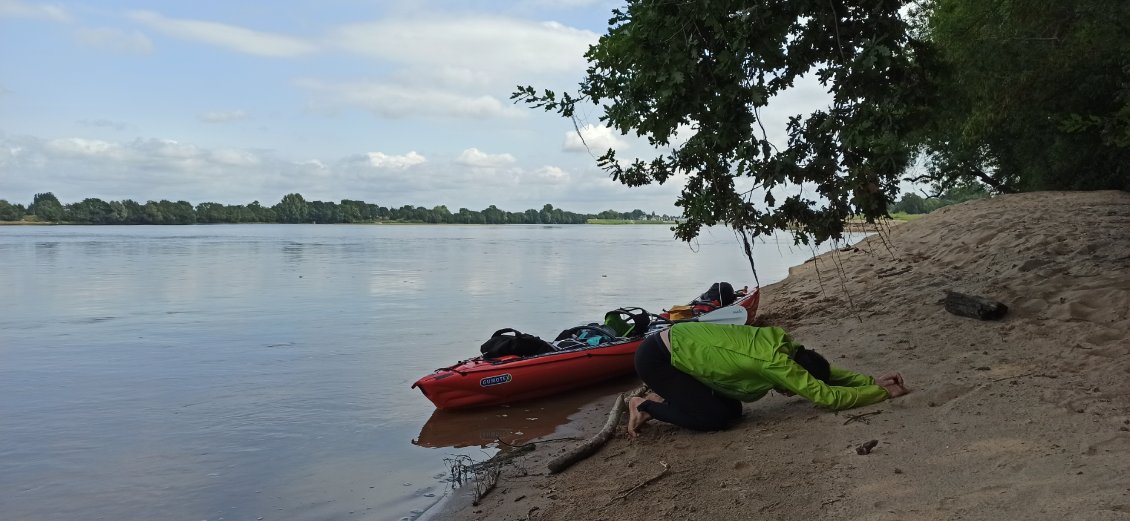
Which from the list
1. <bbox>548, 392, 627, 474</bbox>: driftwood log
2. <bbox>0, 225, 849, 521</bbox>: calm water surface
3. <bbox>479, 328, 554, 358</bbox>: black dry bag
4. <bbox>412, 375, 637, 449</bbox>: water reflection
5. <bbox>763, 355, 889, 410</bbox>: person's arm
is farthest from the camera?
<bbox>479, 328, 554, 358</bbox>: black dry bag

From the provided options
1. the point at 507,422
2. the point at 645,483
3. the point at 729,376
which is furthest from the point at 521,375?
the point at 645,483

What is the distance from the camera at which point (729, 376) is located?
17.2ft

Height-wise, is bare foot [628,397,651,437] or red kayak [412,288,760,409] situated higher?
bare foot [628,397,651,437]

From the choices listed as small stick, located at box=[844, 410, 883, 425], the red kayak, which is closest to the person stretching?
small stick, located at box=[844, 410, 883, 425]

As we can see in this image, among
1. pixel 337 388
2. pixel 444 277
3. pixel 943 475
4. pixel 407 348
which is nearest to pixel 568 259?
pixel 444 277

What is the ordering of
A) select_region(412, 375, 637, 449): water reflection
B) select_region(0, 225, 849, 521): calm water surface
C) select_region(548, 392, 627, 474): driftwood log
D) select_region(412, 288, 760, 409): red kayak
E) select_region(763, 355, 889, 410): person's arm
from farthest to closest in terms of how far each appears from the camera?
select_region(412, 288, 760, 409): red kayak < select_region(412, 375, 637, 449): water reflection < select_region(0, 225, 849, 521): calm water surface < select_region(548, 392, 627, 474): driftwood log < select_region(763, 355, 889, 410): person's arm

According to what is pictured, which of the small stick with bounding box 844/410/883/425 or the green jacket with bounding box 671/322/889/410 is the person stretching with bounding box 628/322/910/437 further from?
the small stick with bounding box 844/410/883/425

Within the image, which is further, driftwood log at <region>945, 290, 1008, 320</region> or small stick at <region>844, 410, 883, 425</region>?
driftwood log at <region>945, 290, 1008, 320</region>

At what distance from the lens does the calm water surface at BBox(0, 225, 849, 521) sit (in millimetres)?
6406

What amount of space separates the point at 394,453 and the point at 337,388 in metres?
3.36

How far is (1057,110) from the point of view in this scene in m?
15.0

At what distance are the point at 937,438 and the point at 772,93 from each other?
11.8 feet

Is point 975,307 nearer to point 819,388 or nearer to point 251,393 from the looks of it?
point 819,388

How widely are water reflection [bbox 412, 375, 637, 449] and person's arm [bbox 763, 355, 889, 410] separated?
298 cm
